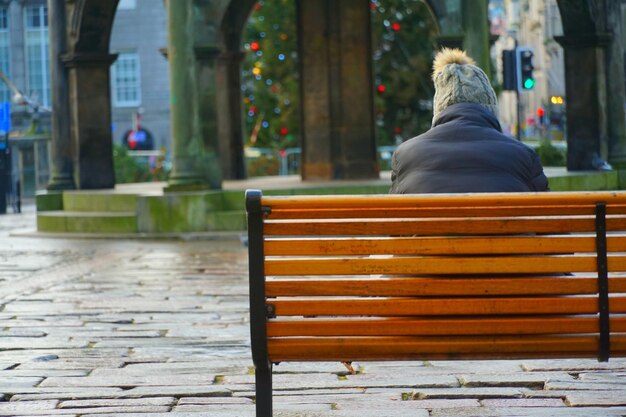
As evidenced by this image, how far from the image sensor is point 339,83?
25.0 meters

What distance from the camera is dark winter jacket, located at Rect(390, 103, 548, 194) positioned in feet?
20.7

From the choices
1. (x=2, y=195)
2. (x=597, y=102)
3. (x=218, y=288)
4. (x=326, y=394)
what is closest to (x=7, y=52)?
(x=2, y=195)

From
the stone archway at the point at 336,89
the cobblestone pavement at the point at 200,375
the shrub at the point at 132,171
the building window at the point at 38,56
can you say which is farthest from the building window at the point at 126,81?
the cobblestone pavement at the point at 200,375

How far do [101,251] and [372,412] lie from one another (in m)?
12.6

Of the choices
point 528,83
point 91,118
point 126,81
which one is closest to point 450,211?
point 91,118

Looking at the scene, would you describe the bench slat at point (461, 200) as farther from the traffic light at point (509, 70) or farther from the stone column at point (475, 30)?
the traffic light at point (509, 70)

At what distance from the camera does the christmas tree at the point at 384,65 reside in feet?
143

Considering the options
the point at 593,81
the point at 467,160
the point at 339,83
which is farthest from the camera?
the point at 339,83

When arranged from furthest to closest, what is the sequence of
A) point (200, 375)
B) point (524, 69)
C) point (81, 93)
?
point (524, 69) < point (81, 93) < point (200, 375)

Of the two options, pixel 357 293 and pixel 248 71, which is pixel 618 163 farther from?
pixel 248 71

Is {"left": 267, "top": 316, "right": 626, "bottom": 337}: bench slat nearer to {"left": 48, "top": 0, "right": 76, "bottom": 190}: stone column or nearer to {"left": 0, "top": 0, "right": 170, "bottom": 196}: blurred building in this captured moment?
{"left": 48, "top": 0, "right": 76, "bottom": 190}: stone column

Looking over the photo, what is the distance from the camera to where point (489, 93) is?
675 cm

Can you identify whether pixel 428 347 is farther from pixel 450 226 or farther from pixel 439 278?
pixel 450 226

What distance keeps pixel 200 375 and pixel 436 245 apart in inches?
104
